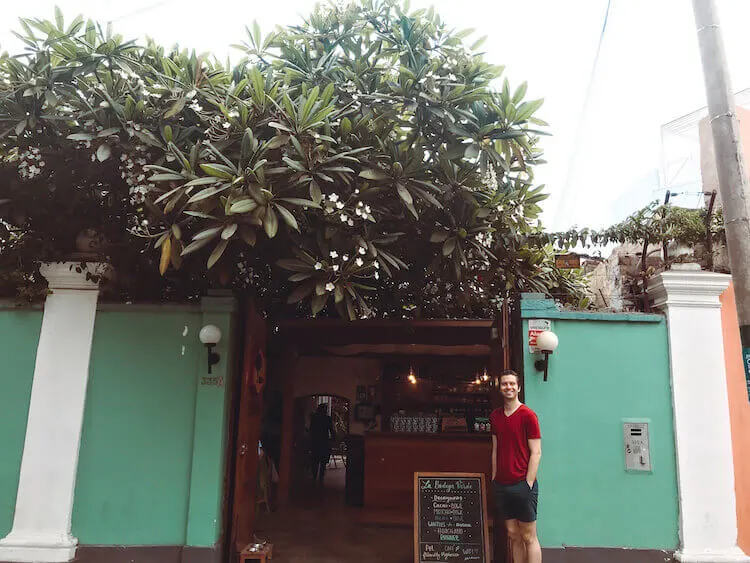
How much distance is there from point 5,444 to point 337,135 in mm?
3823

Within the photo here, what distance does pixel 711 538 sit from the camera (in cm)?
450

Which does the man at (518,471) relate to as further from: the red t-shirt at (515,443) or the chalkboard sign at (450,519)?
the chalkboard sign at (450,519)

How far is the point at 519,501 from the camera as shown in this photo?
4062mm

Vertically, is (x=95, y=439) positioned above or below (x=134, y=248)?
below

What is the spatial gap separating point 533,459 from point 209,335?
9.01 feet

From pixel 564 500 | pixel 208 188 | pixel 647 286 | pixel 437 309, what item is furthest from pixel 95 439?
pixel 647 286

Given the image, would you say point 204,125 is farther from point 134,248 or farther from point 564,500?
point 564,500

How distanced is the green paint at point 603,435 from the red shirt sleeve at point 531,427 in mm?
604

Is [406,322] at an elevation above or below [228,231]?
below

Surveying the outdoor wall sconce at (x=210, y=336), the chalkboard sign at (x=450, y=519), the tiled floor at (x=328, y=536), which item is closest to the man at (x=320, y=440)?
the tiled floor at (x=328, y=536)

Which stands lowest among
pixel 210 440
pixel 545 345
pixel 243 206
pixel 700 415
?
pixel 210 440

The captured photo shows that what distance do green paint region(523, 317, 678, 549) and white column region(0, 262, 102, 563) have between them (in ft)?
12.7

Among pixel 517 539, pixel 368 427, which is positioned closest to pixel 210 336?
pixel 517 539

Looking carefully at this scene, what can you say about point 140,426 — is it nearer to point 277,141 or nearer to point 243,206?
point 243,206
